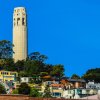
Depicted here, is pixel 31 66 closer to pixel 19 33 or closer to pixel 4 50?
pixel 4 50

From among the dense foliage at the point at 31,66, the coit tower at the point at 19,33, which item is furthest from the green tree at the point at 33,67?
the coit tower at the point at 19,33

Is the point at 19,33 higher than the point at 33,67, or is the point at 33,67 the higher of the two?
the point at 19,33

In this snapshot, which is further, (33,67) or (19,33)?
(19,33)

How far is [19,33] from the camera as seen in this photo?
102000 millimetres

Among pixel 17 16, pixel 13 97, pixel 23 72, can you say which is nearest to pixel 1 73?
pixel 23 72

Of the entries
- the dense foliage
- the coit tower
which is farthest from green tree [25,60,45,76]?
the coit tower

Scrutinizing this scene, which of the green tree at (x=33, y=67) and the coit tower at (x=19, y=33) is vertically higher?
the coit tower at (x=19, y=33)

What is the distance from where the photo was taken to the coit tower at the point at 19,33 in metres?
97.6

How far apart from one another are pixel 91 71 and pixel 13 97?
238ft

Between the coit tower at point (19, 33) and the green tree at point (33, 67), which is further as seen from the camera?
the coit tower at point (19, 33)

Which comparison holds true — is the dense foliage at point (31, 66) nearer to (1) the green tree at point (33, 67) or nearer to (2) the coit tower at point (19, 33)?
(1) the green tree at point (33, 67)

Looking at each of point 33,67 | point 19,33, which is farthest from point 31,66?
point 19,33

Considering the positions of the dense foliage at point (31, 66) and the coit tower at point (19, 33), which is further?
the coit tower at point (19, 33)

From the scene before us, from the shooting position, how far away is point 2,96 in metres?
14.5
